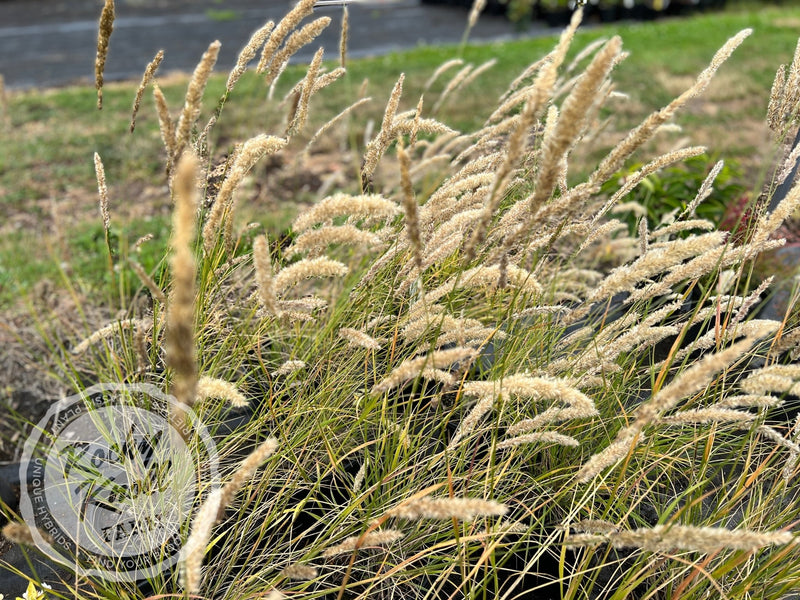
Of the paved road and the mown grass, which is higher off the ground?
the paved road

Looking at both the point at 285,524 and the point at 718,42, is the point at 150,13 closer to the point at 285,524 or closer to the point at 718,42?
the point at 718,42

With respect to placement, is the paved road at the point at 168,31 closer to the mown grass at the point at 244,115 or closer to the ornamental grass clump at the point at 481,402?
the mown grass at the point at 244,115

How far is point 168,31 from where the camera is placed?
10.8 metres

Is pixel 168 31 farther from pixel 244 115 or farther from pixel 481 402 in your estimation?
pixel 481 402

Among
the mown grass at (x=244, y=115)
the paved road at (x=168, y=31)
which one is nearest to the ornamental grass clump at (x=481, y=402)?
the mown grass at (x=244, y=115)

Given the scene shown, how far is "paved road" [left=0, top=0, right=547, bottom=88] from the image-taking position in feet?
28.5

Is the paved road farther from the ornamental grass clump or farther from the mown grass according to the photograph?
the ornamental grass clump

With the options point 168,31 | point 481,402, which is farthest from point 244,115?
point 168,31

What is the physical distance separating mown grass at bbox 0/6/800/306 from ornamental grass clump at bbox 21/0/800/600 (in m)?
1.67

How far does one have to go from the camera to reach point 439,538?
159 centimetres

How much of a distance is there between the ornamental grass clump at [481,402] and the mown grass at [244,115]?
1672mm

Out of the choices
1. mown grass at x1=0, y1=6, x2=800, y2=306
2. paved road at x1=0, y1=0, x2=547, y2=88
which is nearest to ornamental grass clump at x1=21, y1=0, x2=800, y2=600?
mown grass at x1=0, y1=6, x2=800, y2=306

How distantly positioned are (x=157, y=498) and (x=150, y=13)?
42.8 ft

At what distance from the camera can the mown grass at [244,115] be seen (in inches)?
179
